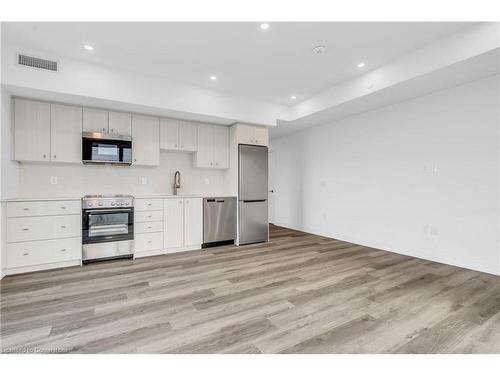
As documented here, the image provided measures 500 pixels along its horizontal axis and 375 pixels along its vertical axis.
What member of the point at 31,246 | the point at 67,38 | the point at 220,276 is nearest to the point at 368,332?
the point at 220,276

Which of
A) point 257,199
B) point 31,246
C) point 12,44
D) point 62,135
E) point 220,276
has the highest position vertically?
point 12,44

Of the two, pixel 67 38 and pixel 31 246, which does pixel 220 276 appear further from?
pixel 67 38

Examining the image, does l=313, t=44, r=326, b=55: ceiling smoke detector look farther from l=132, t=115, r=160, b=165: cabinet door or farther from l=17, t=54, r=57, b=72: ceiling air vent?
l=17, t=54, r=57, b=72: ceiling air vent

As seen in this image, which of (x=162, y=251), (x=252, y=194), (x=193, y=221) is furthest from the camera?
(x=252, y=194)

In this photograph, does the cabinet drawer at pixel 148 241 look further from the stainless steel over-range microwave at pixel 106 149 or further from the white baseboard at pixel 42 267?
the stainless steel over-range microwave at pixel 106 149

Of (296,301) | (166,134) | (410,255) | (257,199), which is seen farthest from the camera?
(257,199)

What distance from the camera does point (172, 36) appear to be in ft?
9.29

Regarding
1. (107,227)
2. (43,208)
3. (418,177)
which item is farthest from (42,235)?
(418,177)

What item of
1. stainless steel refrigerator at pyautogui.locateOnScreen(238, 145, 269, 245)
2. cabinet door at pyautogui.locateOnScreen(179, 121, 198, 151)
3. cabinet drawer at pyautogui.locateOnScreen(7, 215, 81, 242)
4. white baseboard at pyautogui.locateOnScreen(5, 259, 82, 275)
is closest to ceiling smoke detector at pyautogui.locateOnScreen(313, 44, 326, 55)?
stainless steel refrigerator at pyautogui.locateOnScreen(238, 145, 269, 245)

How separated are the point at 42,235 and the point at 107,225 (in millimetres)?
746

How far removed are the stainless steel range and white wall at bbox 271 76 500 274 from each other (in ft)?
13.0

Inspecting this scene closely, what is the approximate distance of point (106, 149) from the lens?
3.87 metres

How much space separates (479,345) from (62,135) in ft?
16.7

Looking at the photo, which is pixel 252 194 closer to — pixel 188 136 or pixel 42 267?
pixel 188 136
